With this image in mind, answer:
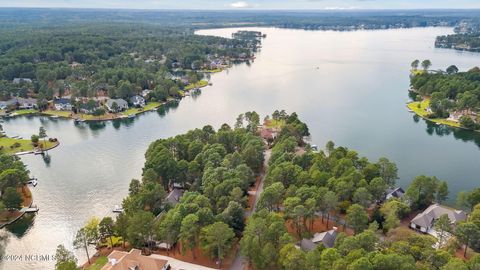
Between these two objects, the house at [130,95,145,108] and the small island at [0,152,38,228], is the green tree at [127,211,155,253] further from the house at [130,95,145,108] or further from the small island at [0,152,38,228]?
the house at [130,95,145,108]

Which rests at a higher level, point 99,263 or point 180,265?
point 180,265

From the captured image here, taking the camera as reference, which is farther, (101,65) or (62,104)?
(101,65)

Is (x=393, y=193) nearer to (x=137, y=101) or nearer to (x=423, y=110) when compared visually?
(x=423, y=110)

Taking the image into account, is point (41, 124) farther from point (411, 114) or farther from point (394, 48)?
point (394, 48)

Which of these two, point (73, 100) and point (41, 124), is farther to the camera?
point (73, 100)

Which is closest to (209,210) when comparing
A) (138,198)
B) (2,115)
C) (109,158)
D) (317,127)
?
(138,198)

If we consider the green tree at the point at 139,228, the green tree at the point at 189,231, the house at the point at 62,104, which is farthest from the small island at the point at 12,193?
the house at the point at 62,104

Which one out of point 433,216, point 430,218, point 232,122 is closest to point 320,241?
point 430,218

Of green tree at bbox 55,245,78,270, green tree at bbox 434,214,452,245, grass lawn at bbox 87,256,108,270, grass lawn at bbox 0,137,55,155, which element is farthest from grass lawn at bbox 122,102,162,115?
green tree at bbox 434,214,452,245
